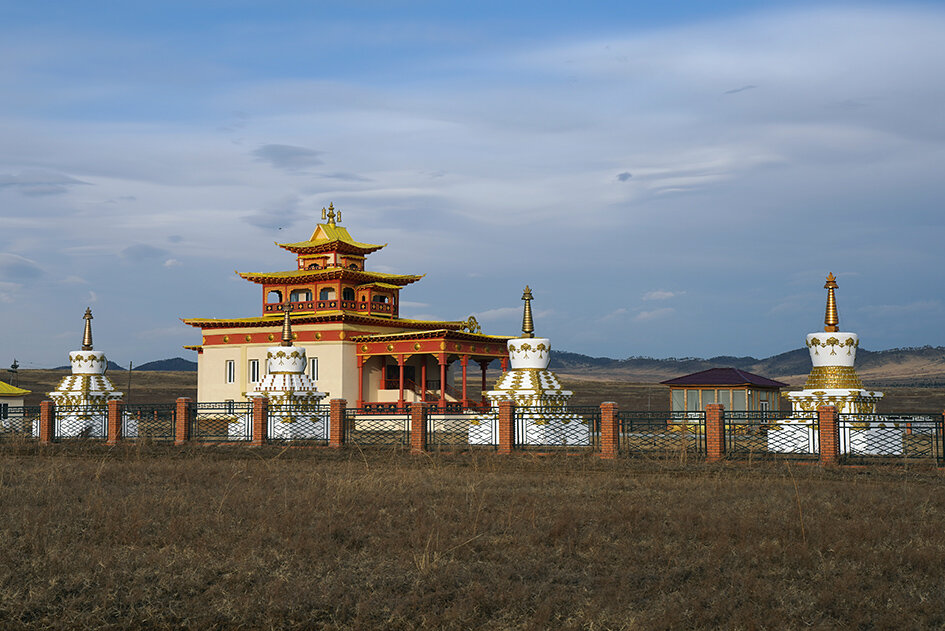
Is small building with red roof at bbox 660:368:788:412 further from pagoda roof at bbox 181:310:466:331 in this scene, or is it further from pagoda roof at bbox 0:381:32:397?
pagoda roof at bbox 0:381:32:397

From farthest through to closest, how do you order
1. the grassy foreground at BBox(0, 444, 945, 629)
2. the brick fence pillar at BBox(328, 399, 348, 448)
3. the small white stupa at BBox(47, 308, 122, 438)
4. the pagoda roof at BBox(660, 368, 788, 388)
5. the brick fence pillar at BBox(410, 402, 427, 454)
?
the pagoda roof at BBox(660, 368, 788, 388) < the small white stupa at BBox(47, 308, 122, 438) < the brick fence pillar at BBox(328, 399, 348, 448) < the brick fence pillar at BBox(410, 402, 427, 454) < the grassy foreground at BBox(0, 444, 945, 629)

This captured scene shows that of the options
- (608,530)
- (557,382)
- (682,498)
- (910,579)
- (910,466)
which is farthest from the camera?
(557,382)

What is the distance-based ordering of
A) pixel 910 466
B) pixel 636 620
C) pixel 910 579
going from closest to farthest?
pixel 636 620 → pixel 910 579 → pixel 910 466

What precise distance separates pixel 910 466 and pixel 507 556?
12836mm

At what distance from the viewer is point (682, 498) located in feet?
45.4

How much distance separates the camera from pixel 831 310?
24.5 metres

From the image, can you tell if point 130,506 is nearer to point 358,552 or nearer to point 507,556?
point 358,552

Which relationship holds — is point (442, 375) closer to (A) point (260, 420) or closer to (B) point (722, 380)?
(B) point (722, 380)

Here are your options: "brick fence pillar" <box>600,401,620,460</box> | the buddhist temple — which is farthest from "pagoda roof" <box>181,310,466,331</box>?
"brick fence pillar" <box>600,401,620,460</box>

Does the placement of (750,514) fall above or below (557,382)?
below

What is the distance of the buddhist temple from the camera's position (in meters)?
40.5

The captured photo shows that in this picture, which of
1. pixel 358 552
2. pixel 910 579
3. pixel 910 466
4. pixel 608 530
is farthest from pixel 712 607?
pixel 910 466

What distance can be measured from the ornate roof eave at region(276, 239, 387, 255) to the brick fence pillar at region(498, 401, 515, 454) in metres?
24.2

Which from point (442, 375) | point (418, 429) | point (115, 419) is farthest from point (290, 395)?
point (418, 429)
